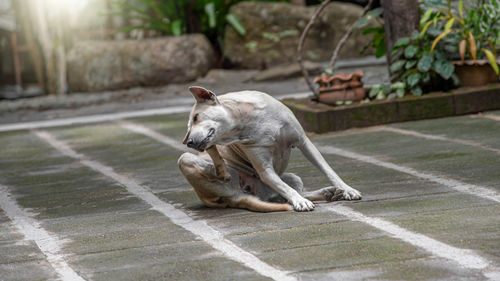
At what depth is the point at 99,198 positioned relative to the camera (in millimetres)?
7109

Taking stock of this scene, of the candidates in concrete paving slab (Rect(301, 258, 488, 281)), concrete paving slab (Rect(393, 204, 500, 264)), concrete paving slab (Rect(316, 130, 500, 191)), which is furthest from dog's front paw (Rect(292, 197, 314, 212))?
concrete paving slab (Rect(301, 258, 488, 281))

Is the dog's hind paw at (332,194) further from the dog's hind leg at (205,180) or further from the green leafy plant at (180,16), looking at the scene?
the green leafy plant at (180,16)

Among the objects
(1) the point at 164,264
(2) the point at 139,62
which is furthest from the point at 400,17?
(2) the point at 139,62

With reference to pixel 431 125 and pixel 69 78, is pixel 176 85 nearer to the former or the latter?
pixel 69 78

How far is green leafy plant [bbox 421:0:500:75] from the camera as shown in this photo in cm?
1027

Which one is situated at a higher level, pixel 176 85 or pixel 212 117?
pixel 212 117

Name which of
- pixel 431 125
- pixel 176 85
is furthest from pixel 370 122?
pixel 176 85

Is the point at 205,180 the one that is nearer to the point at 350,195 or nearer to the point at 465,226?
the point at 350,195

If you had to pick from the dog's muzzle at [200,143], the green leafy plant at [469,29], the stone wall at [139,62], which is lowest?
the stone wall at [139,62]

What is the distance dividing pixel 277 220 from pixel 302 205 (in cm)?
27

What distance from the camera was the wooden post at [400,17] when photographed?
412 inches

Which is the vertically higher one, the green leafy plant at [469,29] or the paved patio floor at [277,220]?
the green leafy plant at [469,29]

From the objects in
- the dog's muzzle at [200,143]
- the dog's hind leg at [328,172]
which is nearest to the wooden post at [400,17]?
the dog's hind leg at [328,172]

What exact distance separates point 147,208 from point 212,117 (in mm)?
1242
